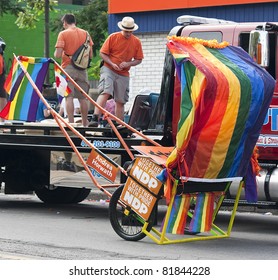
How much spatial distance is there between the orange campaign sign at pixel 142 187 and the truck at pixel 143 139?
A: 1.39 meters

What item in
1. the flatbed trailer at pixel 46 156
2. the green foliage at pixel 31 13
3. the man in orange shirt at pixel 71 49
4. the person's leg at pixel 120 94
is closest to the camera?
the flatbed trailer at pixel 46 156

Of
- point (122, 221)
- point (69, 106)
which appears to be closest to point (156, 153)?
point (122, 221)

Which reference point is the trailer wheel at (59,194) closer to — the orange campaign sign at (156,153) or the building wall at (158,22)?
the orange campaign sign at (156,153)

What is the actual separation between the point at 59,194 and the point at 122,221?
4.09m

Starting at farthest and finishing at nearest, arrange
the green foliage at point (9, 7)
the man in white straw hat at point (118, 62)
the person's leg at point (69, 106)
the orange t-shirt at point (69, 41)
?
the green foliage at point (9, 7)
the orange t-shirt at point (69, 41)
the person's leg at point (69, 106)
the man in white straw hat at point (118, 62)

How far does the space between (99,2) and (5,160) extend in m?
16.7

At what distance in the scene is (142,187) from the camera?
399 inches

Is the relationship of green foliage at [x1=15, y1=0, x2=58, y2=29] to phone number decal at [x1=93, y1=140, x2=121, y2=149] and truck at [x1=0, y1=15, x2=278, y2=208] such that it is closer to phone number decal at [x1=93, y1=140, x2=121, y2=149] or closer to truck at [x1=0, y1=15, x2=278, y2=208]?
truck at [x1=0, y1=15, x2=278, y2=208]

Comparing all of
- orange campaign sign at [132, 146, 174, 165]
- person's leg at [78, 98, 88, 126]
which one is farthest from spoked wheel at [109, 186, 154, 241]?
person's leg at [78, 98, 88, 126]

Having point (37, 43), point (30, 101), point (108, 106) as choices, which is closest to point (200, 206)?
point (30, 101)

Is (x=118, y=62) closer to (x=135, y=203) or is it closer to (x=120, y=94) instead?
(x=120, y=94)

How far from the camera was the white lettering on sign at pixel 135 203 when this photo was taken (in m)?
10.1

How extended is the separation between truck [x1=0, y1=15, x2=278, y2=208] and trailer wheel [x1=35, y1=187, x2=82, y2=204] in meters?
0.24

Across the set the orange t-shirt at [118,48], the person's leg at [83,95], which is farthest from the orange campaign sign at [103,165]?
the orange t-shirt at [118,48]
